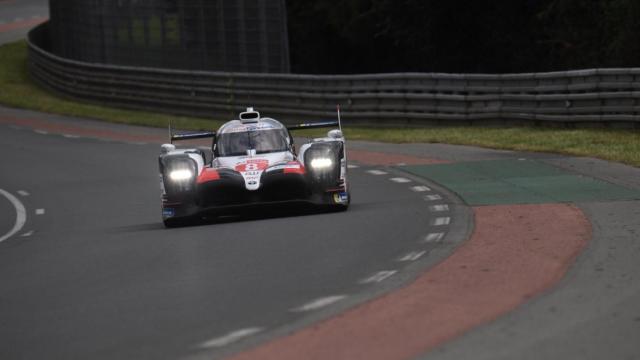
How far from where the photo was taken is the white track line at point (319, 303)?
11609mm

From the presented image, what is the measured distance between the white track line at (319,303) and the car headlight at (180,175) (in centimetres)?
667

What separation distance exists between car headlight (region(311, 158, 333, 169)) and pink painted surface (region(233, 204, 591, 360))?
282 centimetres

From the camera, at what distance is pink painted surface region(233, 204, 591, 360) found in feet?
32.9

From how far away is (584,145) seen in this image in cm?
2617

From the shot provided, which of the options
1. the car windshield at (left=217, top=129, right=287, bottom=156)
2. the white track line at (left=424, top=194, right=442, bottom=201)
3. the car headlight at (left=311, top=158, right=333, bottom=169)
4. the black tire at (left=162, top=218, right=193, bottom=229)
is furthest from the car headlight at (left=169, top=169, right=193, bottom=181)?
the white track line at (left=424, top=194, right=442, bottom=201)

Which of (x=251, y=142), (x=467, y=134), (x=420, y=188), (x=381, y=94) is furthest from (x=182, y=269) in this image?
(x=381, y=94)

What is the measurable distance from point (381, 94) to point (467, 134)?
4.26 meters

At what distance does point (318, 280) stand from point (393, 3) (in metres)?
34.4

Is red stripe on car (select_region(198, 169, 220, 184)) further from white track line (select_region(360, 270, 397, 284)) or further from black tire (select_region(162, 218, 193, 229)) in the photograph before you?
white track line (select_region(360, 270, 397, 284))

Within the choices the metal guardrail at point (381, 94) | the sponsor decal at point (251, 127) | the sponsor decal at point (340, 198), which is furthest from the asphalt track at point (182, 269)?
the metal guardrail at point (381, 94)

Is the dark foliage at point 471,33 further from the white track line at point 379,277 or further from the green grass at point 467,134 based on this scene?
the white track line at point 379,277

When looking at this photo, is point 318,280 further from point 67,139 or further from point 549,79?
point 67,139

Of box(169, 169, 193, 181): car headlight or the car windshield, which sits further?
the car windshield

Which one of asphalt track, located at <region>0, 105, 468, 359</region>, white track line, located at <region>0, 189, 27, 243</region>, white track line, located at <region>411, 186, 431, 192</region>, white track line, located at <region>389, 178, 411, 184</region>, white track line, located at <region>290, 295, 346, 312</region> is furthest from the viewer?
white track line, located at <region>389, 178, 411, 184</region>
